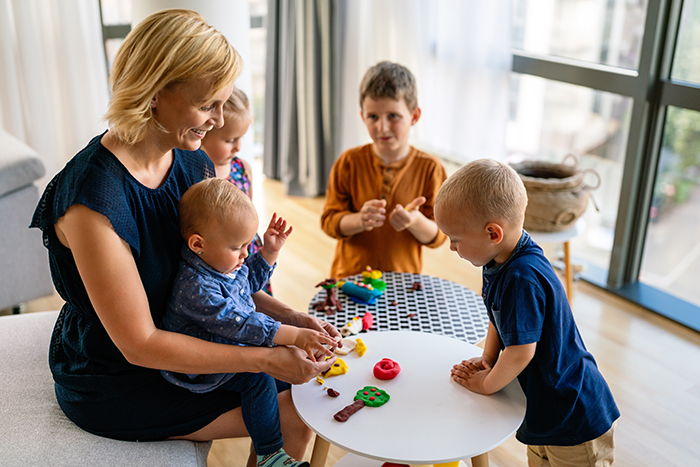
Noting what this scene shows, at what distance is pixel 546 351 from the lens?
4.10ft

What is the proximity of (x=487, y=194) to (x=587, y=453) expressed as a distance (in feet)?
2.10

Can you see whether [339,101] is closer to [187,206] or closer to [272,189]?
[272,189]

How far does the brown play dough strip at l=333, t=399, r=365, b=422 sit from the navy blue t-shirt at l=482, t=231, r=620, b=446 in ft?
1.04

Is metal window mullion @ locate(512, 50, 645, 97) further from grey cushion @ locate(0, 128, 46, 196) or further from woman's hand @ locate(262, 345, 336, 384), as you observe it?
grey cushion @ locate(0, 128, 46, 196)

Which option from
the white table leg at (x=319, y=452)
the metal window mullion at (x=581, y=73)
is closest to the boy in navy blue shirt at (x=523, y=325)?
the white table leg at (x=319, y=452)

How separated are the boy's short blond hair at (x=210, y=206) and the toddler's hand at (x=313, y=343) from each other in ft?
0.85

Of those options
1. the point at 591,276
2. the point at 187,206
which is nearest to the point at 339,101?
the point at 591,276

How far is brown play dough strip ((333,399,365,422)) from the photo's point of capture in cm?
123

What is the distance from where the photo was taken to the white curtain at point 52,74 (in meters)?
2.87

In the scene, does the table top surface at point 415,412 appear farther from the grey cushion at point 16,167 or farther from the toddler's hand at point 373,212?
the grey cushion at point 16,167

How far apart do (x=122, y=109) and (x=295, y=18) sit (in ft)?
8.63

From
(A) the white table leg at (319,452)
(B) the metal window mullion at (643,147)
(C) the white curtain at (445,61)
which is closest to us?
(A) the white table leg at (319,452)

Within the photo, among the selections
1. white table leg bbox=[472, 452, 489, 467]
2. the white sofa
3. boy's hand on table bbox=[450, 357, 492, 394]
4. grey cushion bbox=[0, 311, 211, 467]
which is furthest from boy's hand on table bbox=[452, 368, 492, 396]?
the white sofa

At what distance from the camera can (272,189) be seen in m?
3.99
